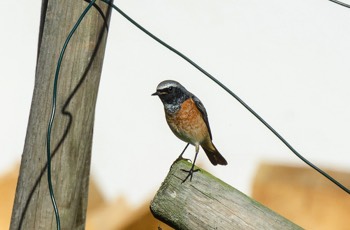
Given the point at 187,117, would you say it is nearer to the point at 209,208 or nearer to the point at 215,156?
the point at 215,156

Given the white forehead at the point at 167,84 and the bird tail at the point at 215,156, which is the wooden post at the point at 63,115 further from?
the bird tail at the point at 215,156

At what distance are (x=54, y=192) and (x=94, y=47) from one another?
17.6 inches

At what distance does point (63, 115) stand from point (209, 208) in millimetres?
544

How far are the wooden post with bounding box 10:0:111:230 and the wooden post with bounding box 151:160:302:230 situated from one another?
366mm

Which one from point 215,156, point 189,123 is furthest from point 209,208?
point 215,156

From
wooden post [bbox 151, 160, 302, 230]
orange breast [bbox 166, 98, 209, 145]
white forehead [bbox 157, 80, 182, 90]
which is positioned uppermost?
white forehead [bbox 157, 80, 182, 90]

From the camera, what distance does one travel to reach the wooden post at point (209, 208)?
6.43 ft

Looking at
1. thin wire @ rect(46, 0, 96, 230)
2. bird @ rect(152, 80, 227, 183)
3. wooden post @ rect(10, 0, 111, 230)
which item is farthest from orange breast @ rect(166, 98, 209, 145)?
thin wire @ rect(46, 0, 96, 230)

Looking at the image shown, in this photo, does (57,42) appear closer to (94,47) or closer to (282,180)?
(94,47)

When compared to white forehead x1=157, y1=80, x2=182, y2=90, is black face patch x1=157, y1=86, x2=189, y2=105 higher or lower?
lower

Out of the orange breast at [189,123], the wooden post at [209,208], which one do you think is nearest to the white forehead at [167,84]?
the orange breast at [189,123]

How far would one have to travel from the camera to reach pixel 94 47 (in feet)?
7.32

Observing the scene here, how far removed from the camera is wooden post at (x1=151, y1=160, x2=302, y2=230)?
6.43 ft

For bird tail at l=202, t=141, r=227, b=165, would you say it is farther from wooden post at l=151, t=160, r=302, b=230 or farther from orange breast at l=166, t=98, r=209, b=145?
wooden post at l=151, t=160, r=302, b=230
